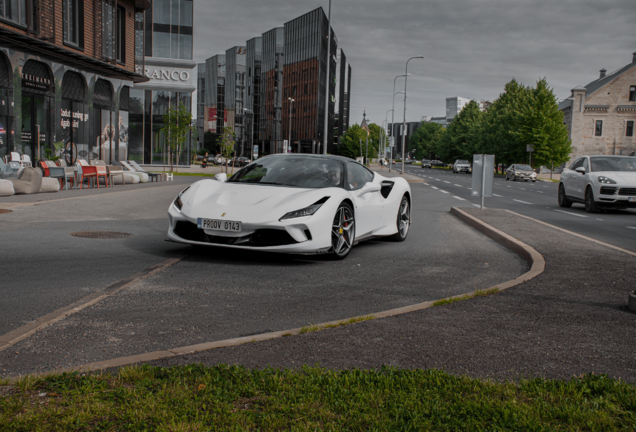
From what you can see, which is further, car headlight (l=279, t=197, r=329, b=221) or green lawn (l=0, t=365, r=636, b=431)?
car headlight (l=279, t=197, r=329, b=221)

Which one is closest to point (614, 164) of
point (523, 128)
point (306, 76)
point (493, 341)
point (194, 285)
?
point (194, 285)

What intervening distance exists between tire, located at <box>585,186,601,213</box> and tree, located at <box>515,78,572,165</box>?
4563 cm

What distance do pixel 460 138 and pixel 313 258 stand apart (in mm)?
89798

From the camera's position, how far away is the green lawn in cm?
254

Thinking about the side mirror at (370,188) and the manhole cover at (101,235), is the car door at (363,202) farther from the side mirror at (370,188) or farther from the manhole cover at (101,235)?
the manhole cover at (101,235)

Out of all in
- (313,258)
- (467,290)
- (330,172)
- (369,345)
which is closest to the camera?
(369,345)

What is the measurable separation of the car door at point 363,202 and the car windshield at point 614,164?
11.0 meters

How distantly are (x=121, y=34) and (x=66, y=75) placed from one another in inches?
206

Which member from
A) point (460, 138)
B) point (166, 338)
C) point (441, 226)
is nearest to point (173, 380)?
point (166, 338)

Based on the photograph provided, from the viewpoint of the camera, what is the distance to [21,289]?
526 centimetres

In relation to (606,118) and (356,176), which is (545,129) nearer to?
(606,118)

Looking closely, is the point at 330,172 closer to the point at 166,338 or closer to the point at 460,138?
the point at 166,338

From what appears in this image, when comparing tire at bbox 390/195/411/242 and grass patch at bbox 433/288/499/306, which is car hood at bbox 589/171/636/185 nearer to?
tire at bbox 390/195/411/242

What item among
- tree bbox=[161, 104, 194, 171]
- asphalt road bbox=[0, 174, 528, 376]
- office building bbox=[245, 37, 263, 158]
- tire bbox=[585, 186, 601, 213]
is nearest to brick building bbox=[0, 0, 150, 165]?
tree bbox=[161, 104, 194, 171]
